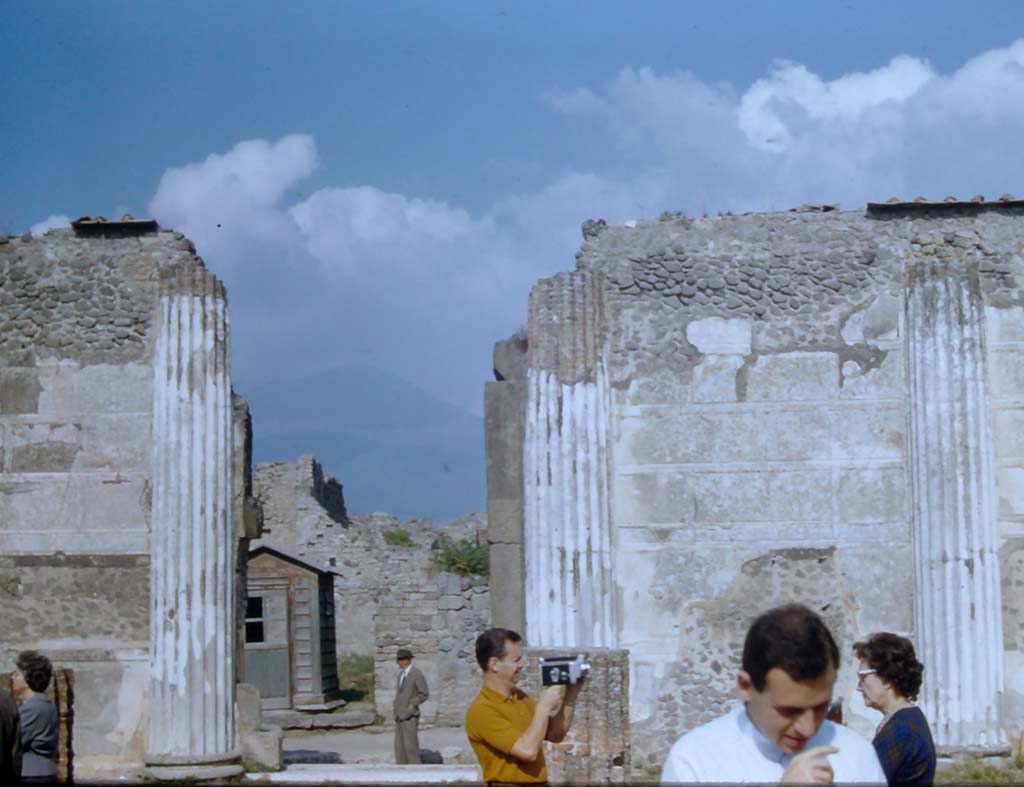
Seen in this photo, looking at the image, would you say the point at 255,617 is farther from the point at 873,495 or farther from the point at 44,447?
the point at 873,495

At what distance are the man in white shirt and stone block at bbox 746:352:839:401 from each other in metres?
8.58

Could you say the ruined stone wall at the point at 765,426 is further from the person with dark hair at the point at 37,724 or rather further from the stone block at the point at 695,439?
the person with dark hair at the point at 37,724

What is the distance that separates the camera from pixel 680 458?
11992 mm

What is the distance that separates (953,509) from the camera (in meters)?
11.7

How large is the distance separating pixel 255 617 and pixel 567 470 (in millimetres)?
12780

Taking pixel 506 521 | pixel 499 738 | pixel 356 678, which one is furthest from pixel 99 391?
pixel 356 678

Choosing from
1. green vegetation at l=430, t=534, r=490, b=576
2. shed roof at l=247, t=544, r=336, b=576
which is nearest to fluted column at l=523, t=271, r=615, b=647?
shed roof at l=247, t=544, r=336, b=576

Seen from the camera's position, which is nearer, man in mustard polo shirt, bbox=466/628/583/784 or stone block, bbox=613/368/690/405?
man in mustard polo shirt, bbox=466/628/583/784

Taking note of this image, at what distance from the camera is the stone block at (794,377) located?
1201 cm

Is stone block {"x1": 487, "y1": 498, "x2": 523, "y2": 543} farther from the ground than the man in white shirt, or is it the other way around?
stone block {"x1": 487, "y1": 498, "x2": 523, "y2": 543}

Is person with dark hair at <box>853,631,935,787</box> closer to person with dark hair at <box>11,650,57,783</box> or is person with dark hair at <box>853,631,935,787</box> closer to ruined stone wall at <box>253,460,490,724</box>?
person with dark hair at <box>11,650,57,783</box>

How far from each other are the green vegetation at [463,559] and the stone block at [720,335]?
1528cm

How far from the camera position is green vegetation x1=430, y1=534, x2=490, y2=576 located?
2805 cm

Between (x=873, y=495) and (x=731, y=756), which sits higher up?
(x=873, y=495)
